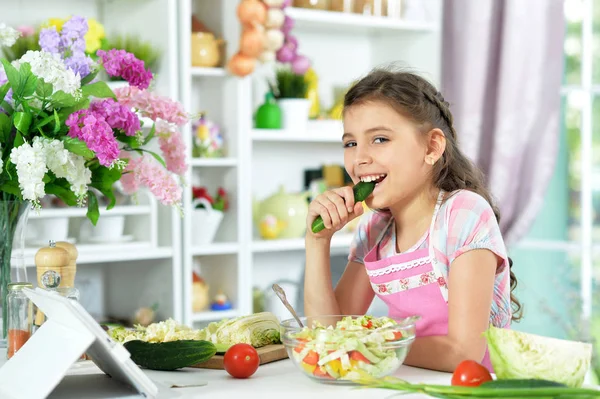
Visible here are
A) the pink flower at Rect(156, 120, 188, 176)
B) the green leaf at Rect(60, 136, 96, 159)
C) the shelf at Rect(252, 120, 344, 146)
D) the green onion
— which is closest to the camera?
the green onion

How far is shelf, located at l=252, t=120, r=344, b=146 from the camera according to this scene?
3514 millimetres

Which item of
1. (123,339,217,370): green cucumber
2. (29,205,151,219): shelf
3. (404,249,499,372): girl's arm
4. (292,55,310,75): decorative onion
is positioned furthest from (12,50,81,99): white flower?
(292,55,310,75): decorative onion

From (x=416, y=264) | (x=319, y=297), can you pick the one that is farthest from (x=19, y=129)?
(x=416, y=264)

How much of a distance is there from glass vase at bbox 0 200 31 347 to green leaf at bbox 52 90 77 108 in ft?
0.65

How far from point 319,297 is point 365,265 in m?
0.13

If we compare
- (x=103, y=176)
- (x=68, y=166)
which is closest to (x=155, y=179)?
(x=103, y=176)

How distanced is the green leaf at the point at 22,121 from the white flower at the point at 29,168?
0.06 meters

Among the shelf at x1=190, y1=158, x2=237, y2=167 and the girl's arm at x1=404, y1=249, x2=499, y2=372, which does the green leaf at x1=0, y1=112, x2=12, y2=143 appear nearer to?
the girl's arm at x1=404, y1=249, x2=499, y2=372

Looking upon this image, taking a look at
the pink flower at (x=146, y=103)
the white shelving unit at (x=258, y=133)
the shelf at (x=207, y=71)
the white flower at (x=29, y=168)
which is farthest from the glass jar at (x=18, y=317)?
the shelf at (x=207, y=71)

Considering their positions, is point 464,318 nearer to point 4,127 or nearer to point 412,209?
point 412,209

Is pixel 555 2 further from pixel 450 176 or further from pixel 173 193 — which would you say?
pixel 173 193

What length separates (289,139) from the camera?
3584 mm

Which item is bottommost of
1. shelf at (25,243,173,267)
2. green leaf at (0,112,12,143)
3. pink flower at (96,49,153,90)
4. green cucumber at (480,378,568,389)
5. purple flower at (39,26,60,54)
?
shelf at (25,243,173,267)

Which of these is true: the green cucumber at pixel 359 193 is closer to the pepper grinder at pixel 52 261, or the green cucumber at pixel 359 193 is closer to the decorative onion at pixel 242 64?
the pepper grinder at pixel 52 261
